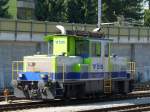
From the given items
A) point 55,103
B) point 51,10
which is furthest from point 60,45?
point 51,10

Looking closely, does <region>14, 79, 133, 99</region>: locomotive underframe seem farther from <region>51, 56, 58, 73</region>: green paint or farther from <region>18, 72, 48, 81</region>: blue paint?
<region>51, 56, 58, 73</region>: green paint

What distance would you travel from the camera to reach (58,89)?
1983cm

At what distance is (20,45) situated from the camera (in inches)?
1236

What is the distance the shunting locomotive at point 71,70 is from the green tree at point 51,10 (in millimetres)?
29955

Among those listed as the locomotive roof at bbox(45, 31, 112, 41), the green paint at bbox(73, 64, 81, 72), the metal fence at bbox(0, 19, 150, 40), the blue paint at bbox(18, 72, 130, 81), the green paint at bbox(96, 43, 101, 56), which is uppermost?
the metal fence at bbox(0, 19, 150, 40)

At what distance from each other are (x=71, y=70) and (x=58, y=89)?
59.0 inches

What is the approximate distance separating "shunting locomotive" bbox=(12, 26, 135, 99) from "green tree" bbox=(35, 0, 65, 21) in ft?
98.3

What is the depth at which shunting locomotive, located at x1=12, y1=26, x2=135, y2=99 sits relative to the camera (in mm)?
20062

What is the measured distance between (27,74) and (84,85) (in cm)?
250

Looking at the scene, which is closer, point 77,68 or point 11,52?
point 77,68

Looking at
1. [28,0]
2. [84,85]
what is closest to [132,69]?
[84,85]

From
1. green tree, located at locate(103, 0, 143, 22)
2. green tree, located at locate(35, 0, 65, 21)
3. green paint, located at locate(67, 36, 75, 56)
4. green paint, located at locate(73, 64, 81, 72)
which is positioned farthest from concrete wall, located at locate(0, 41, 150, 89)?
green tree, located at locate(103, 0, 143, 22)

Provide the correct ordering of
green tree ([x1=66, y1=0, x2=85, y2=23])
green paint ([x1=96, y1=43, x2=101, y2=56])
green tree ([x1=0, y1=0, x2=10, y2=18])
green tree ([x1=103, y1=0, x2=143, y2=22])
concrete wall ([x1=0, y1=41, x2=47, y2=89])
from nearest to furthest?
1. green paint ([x1=96, y1=43, x2=101, y2=56])
2. concrete wall ([x1=0, y1=41, x2=47, y2=89])
3. green tree ([x1=0, y1=0, x2=10, y2=18])
4. green tree ([x1=66, y1=0, x2=85, y2=23])
5. green tree ([x1=103, y1=0, x2=143, y2=22])

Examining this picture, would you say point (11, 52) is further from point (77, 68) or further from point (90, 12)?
point (90, 12)
